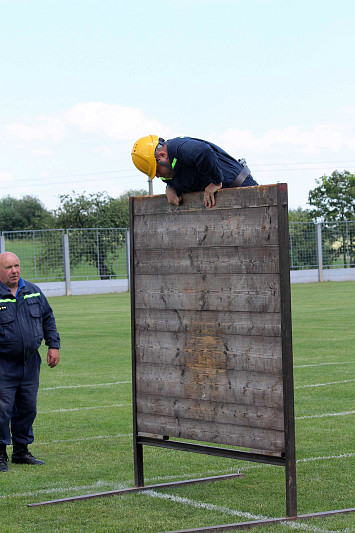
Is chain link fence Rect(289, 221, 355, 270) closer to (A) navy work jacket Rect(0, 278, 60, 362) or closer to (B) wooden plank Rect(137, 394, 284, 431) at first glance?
(A) navy work jacket Rect(0, 278, 60, 362)

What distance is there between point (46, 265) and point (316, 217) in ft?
96.9

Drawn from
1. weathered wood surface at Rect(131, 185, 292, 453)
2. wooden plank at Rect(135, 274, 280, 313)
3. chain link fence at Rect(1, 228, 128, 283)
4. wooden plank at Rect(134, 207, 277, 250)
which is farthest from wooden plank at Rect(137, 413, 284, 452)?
chain link fence at Rect(1, 228, 128, 283)

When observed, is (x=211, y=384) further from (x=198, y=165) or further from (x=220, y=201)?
(x=198, y=165)

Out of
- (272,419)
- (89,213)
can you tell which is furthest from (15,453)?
(89,213)

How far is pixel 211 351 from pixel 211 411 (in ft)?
1.46

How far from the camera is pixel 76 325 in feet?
77.2

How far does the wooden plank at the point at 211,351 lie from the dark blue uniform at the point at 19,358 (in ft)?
5.24

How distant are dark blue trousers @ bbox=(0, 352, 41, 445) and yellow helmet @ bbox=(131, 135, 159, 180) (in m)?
2.62

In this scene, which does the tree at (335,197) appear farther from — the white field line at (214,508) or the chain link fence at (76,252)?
the white field line at (214,508)

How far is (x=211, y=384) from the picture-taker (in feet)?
21.7

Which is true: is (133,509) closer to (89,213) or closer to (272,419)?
(272,419)

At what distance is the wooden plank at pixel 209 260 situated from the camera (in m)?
6.18

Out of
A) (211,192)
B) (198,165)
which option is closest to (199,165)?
(198,165)

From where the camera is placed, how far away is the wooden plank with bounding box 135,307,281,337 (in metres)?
6.19
